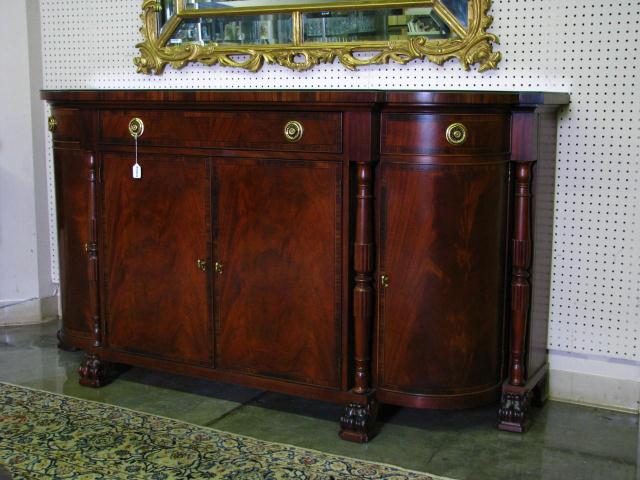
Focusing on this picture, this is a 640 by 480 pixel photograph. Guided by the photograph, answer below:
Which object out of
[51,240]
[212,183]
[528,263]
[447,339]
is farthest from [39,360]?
[528,263]

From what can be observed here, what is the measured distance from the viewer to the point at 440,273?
3189mm

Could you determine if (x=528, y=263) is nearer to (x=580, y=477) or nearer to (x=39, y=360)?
(x=580, y=477)

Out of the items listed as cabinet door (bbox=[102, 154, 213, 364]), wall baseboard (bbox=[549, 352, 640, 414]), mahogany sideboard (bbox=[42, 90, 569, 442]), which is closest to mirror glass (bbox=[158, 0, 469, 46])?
mahogany sideboard (bbox=[42, 90, 569, 442])

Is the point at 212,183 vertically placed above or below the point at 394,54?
below

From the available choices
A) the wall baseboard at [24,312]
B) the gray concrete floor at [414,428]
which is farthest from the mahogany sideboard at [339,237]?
the wall baseboard at [24,312]

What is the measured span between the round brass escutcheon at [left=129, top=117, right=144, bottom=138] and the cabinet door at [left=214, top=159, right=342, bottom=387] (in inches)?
16.9

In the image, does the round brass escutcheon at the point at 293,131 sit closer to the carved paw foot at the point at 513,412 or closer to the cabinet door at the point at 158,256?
the cabinet door at the point at 158,256

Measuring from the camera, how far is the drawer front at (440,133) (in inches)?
122

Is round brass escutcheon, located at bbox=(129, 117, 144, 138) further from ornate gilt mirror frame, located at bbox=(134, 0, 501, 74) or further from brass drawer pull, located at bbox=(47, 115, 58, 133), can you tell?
ornate gilt mirror frame, located at bbox=(134, 0, 501, 74)

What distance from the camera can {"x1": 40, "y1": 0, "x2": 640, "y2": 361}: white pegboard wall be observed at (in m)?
3.46

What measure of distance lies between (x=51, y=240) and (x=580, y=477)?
350 centimetres

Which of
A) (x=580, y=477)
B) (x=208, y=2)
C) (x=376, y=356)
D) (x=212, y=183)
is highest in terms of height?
(x=208, y=2)

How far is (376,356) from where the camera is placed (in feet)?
10.9

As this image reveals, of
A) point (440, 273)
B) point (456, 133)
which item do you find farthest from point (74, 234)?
point (456, 133)
